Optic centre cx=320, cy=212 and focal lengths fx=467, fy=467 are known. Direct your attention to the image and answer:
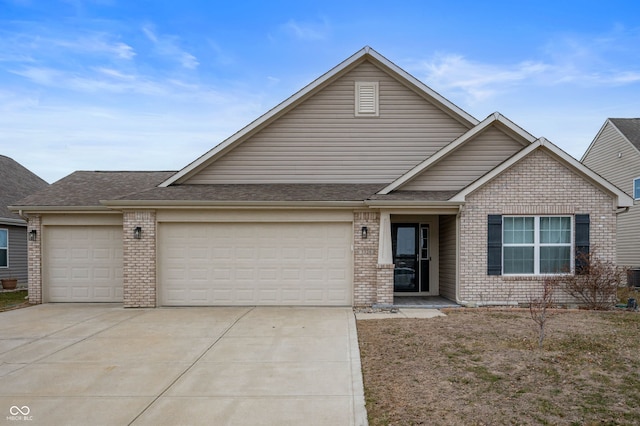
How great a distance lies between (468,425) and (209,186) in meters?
10.4

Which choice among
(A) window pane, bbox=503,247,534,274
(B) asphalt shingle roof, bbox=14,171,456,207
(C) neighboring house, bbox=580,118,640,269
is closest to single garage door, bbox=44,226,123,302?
(B) asphalt shingle roof, bbox=14,171,456,207

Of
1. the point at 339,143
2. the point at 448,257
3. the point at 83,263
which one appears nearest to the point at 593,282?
the point at 448,257

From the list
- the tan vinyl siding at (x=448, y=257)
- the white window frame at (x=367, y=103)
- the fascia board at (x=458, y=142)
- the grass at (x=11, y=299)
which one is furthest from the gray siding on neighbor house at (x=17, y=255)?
the tan vinyl siding at (x=448, y=257)

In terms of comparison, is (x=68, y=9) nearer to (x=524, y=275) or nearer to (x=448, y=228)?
(x=448, y=228)

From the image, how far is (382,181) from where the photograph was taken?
13.8 metres

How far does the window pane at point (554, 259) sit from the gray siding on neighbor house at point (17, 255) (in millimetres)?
19641

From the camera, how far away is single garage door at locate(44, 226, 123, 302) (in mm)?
13180

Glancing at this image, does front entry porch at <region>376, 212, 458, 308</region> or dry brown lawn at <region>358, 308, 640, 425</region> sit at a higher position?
front entry porch at <region>376, 212, 458, 308</region>

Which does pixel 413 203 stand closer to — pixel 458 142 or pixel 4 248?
pixel 458 142

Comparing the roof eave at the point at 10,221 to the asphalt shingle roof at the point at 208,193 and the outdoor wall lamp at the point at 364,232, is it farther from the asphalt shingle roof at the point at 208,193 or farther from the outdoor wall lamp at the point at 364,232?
the outdoor wall lamp at the point at 364,232

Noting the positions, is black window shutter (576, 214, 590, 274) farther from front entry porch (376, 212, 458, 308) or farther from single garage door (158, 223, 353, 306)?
single garage door (158, 223, 353, 306)

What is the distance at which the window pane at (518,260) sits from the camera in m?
11.7

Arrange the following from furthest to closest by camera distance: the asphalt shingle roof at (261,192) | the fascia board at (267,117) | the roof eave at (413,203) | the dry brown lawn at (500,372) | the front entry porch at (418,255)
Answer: the front entry porch at (418,255), the fascia board at (267,117), the asphalt shingle roof at (261,192), the roof eave at (413,203), the dry brown lawn at (500,372)

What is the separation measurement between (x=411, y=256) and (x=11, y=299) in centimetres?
1264
